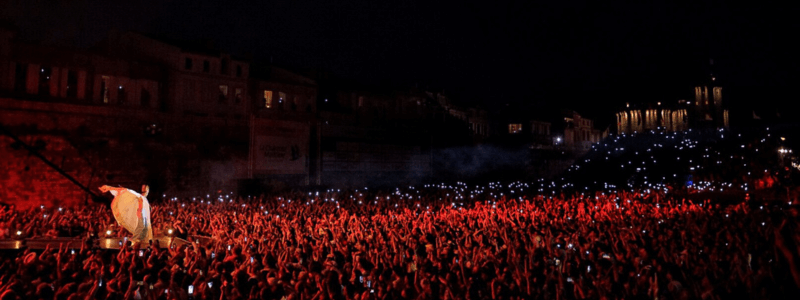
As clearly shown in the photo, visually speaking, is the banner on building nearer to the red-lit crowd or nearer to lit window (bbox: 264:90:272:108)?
lit window (bbox: 264:90:272:108)

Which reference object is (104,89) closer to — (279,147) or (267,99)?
(267,99)

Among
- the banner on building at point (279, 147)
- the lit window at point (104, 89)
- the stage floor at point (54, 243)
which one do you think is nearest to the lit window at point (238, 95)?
the banner on building at point (279, 147)

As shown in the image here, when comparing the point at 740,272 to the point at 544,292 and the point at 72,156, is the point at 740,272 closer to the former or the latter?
the point at 544,292

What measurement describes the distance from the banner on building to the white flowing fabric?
602 inches

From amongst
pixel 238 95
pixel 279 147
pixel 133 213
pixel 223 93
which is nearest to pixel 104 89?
pixel 223 93

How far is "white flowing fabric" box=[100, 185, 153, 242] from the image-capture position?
12.9 metres

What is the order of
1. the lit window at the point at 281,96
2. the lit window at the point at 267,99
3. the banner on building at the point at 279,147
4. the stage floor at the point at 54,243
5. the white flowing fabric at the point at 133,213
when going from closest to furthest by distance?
the stage floor at the point at 54,243 → the white flowing fabric at the point at 133,213 → the banner on building at the point at 279,147 → the lit window at the point at 267,99 → the lit window at the point at 281,96

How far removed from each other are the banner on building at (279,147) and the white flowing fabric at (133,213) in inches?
602

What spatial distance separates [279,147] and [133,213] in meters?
16.8

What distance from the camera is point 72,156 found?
23.3 metres

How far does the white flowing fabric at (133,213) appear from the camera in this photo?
42.3ft

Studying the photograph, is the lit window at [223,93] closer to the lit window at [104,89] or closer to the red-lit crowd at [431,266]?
the lit window at [104,89]

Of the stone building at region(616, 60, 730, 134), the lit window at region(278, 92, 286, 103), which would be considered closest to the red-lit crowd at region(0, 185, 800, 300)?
the lit window at region(278, 92, 286, 103)

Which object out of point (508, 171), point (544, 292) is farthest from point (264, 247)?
point (508, 171)
